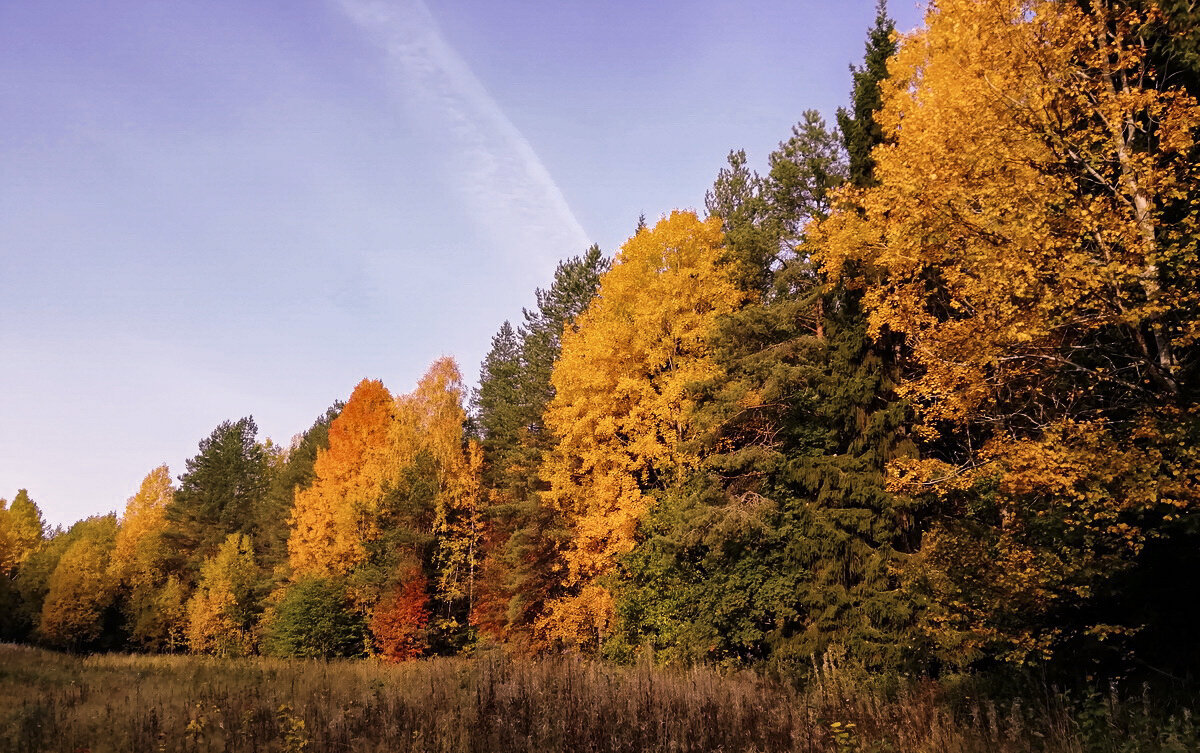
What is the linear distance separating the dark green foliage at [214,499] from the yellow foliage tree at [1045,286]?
51819 millimetres

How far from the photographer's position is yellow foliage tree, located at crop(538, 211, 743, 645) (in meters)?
21.5

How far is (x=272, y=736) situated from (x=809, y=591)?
11600mm

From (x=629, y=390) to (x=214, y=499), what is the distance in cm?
4452

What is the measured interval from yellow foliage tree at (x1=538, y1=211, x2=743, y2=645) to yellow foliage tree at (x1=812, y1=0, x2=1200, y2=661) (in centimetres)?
842

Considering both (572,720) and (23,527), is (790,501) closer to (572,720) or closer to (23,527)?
(572,720)

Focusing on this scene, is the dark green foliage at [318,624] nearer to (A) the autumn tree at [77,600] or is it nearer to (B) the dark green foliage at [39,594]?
(A) the autumn tree at [77,600]

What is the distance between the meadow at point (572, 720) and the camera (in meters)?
7.04

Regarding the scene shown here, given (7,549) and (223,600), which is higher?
(7,549)

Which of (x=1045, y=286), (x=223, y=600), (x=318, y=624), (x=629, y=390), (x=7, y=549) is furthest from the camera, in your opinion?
(x=7, y=549)

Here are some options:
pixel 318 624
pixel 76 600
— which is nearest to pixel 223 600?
pixel 76 600

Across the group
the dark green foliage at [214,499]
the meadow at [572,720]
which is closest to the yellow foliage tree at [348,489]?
the dark green foliage at [214,499]

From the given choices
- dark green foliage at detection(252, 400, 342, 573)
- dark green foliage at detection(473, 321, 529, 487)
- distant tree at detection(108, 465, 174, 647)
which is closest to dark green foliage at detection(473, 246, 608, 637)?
dark green foliage at detection(473, 321, 529, 487)

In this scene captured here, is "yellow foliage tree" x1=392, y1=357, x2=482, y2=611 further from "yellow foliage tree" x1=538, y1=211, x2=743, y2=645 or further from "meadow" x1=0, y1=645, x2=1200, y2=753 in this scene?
"meadow" x1=0, y1=645, x2=1200, y2=753

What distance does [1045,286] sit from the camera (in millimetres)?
9344
